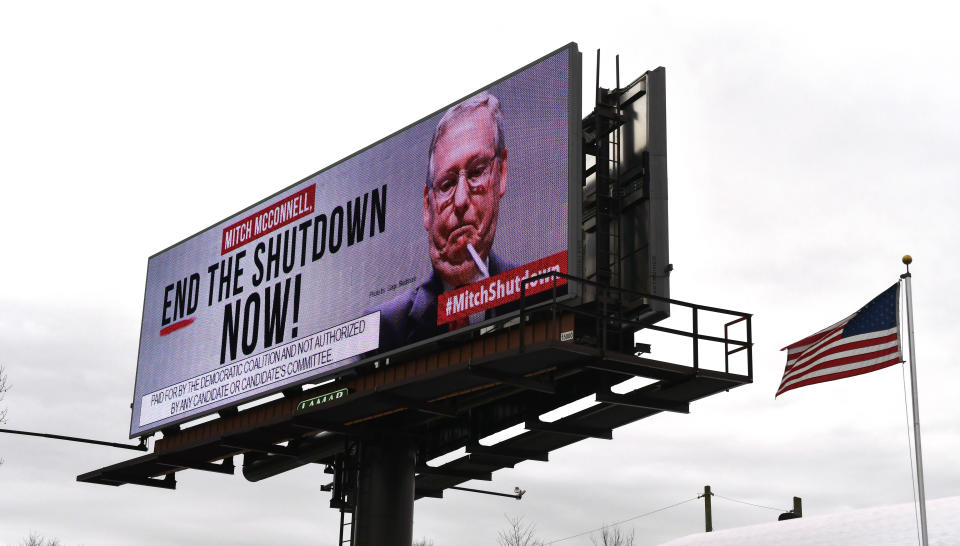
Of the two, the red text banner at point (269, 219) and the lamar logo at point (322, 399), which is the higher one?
the red text banner at point (269, 219)

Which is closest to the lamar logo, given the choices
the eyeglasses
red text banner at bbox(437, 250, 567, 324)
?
red text banner at bbox(437, 250, 567, 324)

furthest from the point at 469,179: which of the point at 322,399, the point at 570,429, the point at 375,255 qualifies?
the point at 322,399

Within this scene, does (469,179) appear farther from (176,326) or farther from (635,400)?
(176,326)

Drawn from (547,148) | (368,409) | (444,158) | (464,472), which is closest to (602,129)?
(547,148)

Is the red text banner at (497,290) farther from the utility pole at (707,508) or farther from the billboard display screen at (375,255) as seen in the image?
the utility pole at (707,508)

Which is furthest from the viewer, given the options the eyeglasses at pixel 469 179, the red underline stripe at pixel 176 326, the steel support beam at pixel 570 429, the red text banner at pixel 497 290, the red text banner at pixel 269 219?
the red underline stripe at pixel 176 326

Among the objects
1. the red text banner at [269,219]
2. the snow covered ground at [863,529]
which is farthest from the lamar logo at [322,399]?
the snow covered ground at [863,529]

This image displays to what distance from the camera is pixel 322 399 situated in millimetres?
24984

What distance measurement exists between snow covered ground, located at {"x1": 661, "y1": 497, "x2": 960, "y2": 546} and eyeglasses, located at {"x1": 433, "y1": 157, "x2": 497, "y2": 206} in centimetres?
934

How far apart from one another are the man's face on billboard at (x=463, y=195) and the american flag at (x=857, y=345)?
541cm

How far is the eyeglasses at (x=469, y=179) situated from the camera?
23.2m

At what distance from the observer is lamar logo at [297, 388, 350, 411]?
24.5m

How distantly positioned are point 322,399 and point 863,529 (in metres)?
10.2

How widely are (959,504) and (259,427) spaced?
12.8m
